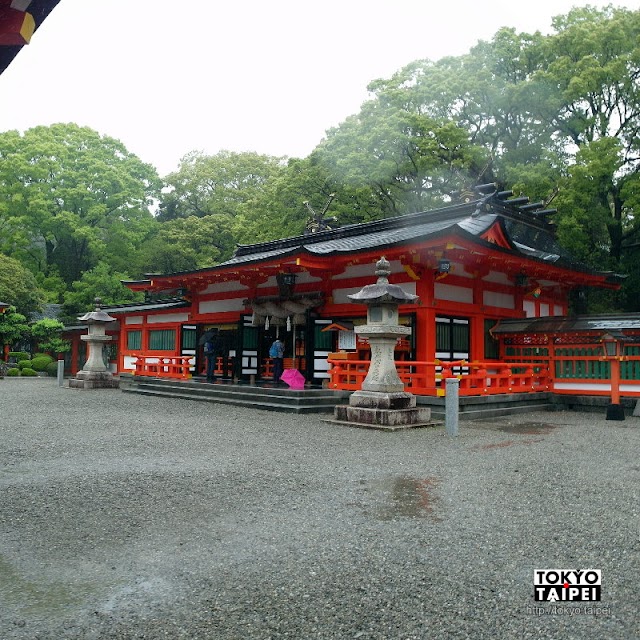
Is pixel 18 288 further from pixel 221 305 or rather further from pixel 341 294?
pixel 341 294

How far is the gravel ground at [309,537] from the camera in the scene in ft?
11.0

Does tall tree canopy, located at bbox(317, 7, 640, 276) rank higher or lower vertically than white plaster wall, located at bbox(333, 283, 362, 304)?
higher

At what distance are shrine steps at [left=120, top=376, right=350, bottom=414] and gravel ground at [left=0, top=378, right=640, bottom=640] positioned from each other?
4579mm

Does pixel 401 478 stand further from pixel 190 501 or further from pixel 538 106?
pixel 538 106

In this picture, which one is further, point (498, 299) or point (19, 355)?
point (19, 355)

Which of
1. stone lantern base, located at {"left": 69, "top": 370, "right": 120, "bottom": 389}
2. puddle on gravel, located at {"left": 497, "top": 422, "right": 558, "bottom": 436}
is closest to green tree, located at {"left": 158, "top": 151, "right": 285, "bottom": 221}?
stone lantern base, located at {"left": 69, "top": 370, "right": 120, "bottom": 389}

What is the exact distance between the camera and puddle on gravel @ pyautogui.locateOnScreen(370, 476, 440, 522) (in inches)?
213

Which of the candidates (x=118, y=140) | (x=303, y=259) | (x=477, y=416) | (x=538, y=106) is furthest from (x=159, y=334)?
(x=118, y=140)

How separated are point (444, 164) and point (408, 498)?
23.4 m

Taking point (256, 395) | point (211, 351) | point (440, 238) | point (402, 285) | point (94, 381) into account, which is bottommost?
point (94, 381)

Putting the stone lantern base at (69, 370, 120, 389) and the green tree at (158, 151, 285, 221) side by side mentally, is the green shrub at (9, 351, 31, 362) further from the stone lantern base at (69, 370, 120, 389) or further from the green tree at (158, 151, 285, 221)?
the green tree at (158, 151, 285, 221)

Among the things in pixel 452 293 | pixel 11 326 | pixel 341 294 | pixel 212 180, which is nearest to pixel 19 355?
pixel 11 326

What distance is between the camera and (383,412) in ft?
37.0

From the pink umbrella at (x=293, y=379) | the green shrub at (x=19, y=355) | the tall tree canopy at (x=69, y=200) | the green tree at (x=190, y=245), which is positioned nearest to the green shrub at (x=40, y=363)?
the green shrub at (x=19, y=355)
